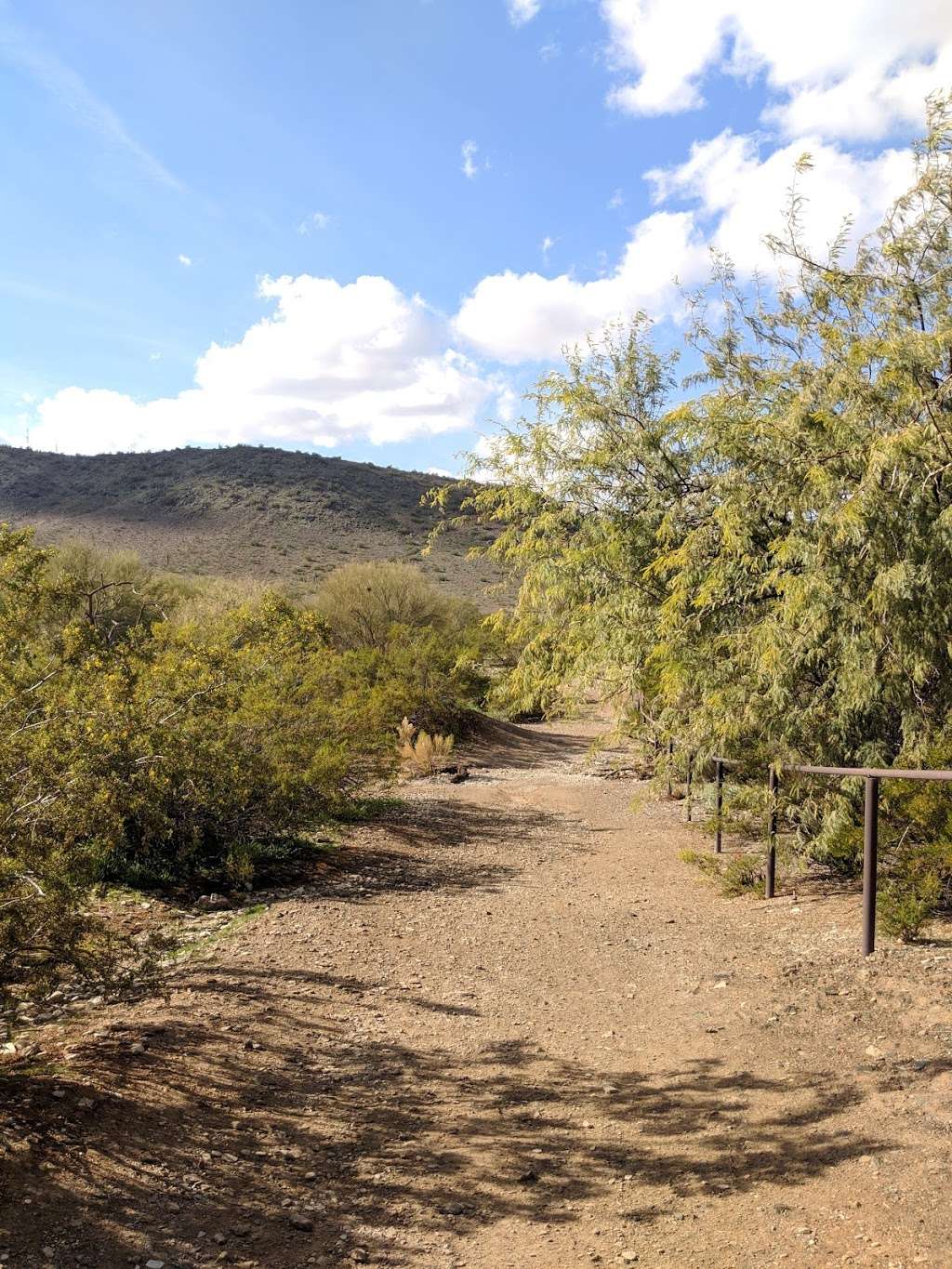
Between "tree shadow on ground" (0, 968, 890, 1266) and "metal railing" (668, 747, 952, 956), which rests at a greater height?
"metal railing" (668, 747, 952, 956)

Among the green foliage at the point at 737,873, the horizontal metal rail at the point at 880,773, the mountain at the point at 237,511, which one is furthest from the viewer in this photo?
the mountain at the point at 237,511

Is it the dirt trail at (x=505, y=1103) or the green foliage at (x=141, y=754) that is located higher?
the green foliage at (x=141, y=754)

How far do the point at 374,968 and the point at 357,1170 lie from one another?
8.16 feet

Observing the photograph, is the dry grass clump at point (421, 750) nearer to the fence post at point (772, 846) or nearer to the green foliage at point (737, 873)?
the green foliage at point (737, 873)

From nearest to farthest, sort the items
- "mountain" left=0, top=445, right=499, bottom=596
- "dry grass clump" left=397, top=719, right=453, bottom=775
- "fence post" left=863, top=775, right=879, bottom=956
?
"fence post" left=863, top=775, right=879, bottom=956 → "dry grass clump" left=397, top=719, right=453, bottom=775 → "mountain" left=0, top=445, right=499, bottom=596

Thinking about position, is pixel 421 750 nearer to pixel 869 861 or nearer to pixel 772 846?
pixel 772 846

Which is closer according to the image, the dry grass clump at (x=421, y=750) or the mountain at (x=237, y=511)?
the dry grass clump at (x=421, y=750)

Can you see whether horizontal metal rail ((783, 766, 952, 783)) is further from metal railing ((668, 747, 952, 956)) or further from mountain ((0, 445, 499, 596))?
mountain ((0, 445, 499, 596))

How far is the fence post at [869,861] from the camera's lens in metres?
5.65

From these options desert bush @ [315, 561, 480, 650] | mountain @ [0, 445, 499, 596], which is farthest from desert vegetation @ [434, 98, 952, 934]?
mountain @ [0, 445, 499, 596]

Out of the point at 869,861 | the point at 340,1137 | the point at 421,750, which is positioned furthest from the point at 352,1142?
the point at 421,750

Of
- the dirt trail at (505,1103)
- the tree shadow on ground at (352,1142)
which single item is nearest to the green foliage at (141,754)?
the tree shadow on ground at (352,1142)

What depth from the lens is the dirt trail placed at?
3.24m

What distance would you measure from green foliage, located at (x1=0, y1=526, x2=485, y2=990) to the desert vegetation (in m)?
2.79
